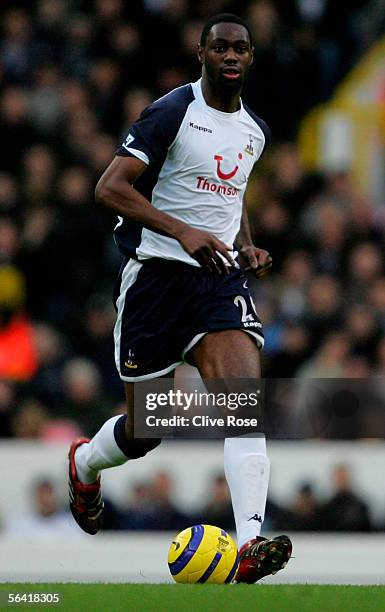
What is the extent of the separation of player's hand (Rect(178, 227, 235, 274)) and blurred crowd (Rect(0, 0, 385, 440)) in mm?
5524

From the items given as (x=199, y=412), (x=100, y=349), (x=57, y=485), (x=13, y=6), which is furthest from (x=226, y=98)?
(x=13, y=6)

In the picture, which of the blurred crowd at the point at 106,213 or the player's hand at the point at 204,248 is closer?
the player's hand at the point at 204,248

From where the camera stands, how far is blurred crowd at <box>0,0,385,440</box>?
12.4 metres

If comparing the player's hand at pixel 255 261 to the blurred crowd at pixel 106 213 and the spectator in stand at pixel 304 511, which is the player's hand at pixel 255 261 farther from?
the blurred crowd at pixel 106 213

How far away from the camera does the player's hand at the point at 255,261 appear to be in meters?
7.36

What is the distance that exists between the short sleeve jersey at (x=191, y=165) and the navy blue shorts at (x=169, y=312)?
84 mm

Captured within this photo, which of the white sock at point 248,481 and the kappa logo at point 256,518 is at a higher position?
the white sock at point 248,481

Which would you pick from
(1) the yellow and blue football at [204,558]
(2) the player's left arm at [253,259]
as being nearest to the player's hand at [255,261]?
(2) the player's left arm at [253,259]

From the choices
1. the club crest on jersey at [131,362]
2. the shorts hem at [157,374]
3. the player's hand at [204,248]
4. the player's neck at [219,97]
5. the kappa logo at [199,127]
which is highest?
the player's neck at [219,97]

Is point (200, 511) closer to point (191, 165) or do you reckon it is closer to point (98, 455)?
point (98, 455)

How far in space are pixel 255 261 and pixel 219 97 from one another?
789 mm

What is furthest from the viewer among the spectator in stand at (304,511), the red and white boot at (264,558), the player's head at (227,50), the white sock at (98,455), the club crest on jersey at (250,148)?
the spectator in stand at (304,511)

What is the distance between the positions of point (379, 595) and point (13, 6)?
997 centimetres

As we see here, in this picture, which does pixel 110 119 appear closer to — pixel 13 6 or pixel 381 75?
pixel 13 6
